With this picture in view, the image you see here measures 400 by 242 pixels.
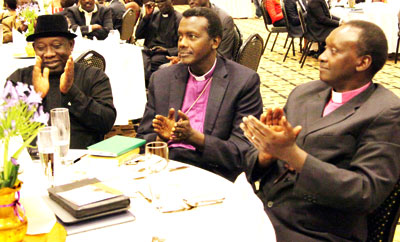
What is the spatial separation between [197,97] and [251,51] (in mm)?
1647

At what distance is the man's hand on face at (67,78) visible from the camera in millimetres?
2867

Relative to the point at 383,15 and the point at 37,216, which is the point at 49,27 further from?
the point at 383,15

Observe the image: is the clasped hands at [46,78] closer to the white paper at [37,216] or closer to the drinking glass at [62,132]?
the drinking glass at [62,132]

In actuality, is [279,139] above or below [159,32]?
above

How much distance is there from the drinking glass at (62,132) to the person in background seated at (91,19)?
16.5ft

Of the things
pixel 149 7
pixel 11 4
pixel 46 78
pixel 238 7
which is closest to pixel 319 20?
pixel 149 7

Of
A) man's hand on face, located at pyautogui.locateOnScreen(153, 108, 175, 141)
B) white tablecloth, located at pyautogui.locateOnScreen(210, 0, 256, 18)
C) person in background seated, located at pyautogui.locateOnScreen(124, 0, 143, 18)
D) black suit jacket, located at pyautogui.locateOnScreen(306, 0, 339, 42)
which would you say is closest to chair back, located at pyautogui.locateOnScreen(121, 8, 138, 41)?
person in background seated, located at pyautogui.locateOnScreen(124, 0, 143, 18)

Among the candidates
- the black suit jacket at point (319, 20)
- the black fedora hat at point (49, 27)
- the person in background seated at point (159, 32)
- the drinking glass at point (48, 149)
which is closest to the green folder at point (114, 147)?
the drinking glass at point (48, 149)

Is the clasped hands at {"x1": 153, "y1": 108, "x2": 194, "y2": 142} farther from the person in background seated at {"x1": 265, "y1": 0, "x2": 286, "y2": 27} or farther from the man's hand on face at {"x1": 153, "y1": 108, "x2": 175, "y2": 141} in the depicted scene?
the person in background seated at {"x1": 265, "y1": 0, "x2": 286, "y2": 27}

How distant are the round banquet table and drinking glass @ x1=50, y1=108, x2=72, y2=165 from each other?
75 millimetres

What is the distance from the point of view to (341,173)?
71.6 inches

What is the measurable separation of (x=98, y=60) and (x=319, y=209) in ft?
9.22

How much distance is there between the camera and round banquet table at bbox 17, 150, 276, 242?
151 cm

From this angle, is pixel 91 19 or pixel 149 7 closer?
pixel 149 7
